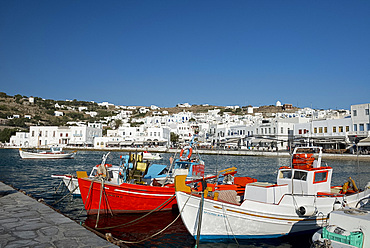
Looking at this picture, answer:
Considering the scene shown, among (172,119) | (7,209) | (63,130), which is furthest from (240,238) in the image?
(172,119)

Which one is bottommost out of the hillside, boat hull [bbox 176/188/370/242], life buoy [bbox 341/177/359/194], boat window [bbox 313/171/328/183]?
boat hull [bbox 176/188/370/242]

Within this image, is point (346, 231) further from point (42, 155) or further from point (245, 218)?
point (42, 155)

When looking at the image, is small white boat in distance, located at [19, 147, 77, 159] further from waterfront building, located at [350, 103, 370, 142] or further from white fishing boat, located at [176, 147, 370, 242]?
waterfront building, located at [350, 103, 370, 142]

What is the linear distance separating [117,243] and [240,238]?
4.30 metres

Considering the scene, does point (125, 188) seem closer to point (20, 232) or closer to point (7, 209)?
point (7, 209)

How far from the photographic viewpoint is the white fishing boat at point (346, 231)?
613 cm

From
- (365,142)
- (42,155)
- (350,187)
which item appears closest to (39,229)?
(350,187)

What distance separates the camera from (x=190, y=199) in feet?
28.2

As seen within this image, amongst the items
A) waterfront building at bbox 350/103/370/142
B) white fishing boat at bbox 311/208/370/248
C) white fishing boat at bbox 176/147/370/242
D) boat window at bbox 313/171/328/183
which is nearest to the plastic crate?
white fishing boat at bbox 311/208/370/248

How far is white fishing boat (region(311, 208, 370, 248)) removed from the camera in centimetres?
613

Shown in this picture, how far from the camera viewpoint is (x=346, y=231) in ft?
20.9

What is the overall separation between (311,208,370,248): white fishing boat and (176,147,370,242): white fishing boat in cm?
158

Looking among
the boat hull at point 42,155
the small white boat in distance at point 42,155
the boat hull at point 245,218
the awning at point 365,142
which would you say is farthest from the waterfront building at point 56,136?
the boat hull at point 245,218

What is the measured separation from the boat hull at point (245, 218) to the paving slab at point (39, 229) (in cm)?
303
